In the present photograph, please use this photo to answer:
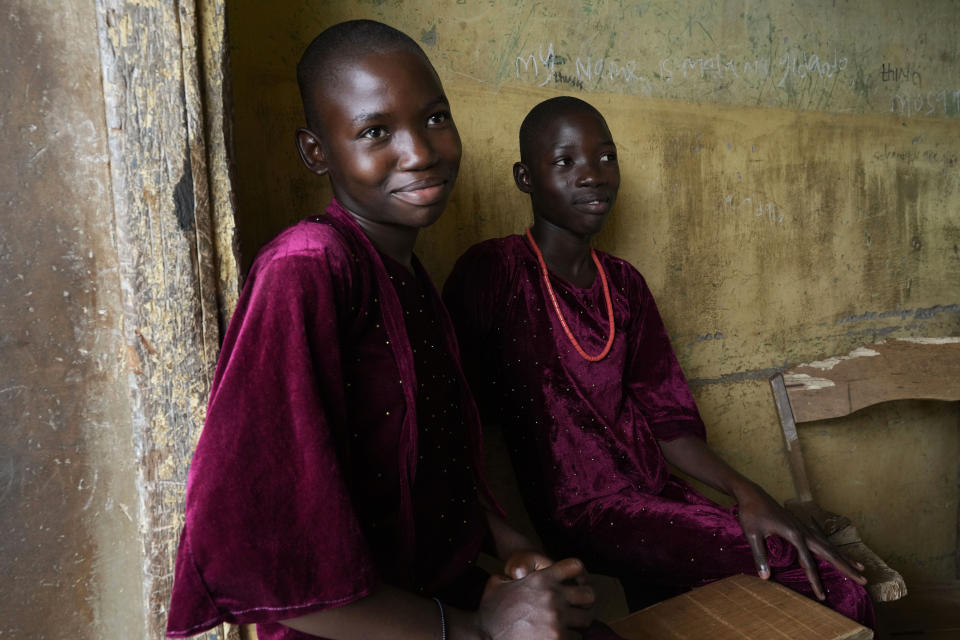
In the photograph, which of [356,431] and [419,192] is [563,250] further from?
[356,431]

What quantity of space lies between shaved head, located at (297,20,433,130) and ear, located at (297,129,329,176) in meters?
0.02

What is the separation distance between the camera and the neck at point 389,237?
1.17m

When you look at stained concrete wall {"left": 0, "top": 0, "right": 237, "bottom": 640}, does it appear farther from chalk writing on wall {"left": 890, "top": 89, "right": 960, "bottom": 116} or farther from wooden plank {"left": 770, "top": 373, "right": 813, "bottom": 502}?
chalk writing on wall {"left": 890, "top": 89, "right": 960, "bottom": 116}

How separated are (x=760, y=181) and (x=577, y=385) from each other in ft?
3.84

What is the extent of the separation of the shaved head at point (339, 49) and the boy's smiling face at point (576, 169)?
23.7 inches

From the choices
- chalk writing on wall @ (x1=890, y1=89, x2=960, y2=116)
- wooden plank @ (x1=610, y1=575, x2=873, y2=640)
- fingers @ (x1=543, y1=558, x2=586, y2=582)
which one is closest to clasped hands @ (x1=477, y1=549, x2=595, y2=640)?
fingers @ (x1=543, y1=558, x2=586, y2=582)

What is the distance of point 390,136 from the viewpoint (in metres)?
1.09

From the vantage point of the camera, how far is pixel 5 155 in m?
1.12

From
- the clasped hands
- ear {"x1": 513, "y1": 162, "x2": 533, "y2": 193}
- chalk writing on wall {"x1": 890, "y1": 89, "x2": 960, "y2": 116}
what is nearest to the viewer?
the clasped hands

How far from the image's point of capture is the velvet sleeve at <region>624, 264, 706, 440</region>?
1782 millimetres

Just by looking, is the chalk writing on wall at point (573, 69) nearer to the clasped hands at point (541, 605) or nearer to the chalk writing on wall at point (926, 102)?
the chalk writing on wall at point (926, 102)

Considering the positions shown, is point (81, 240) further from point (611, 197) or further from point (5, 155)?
point (611, 197)

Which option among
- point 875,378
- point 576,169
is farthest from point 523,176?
point 875,378

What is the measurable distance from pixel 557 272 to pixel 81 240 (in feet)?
3.49
